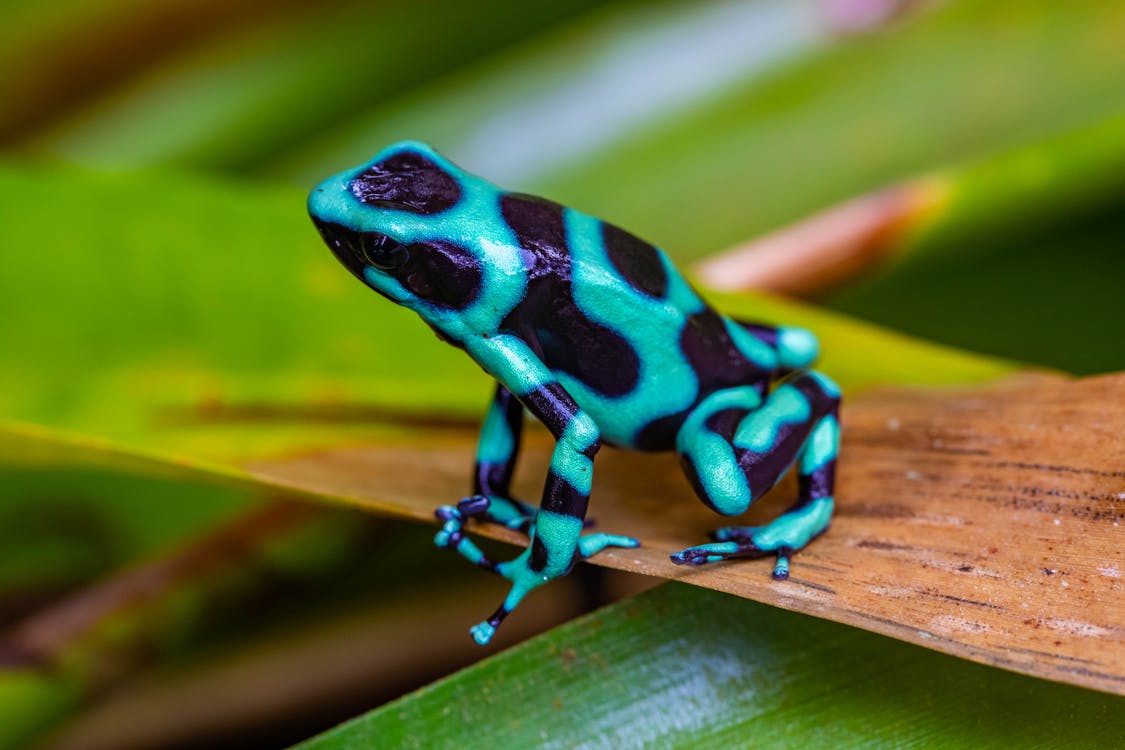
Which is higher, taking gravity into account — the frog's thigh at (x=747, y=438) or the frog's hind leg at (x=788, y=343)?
the frog's hind leg at (x=788, y=343)

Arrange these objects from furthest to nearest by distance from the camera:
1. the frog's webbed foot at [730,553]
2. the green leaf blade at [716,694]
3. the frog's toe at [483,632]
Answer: the frog's toe at [483,632], the frog's webbed foot at [730,553], the green leaf blade at [716,694]

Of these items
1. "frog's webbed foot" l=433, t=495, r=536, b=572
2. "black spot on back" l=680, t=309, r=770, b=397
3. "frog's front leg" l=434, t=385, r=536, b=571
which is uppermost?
"black spot on back" l=680, t=309, r=770, b=397

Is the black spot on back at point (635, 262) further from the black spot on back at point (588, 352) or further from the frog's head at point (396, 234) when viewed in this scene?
the frog's head at point (396, 234)

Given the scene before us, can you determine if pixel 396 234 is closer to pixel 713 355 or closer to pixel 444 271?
pixel 444 271

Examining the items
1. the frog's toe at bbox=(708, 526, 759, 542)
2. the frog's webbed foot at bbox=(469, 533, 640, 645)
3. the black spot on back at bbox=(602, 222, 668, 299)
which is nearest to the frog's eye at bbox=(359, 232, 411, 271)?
the black spot on back at bbox=(602, 222, 668, 299)

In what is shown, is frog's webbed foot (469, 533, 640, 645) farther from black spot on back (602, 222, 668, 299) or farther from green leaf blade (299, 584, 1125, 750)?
black spot on back (602, 222, 668, 299)

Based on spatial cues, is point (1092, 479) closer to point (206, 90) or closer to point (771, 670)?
point (771, 670)

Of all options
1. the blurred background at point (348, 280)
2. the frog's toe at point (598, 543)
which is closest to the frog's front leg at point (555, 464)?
the frog's toe at point (598, 543)
